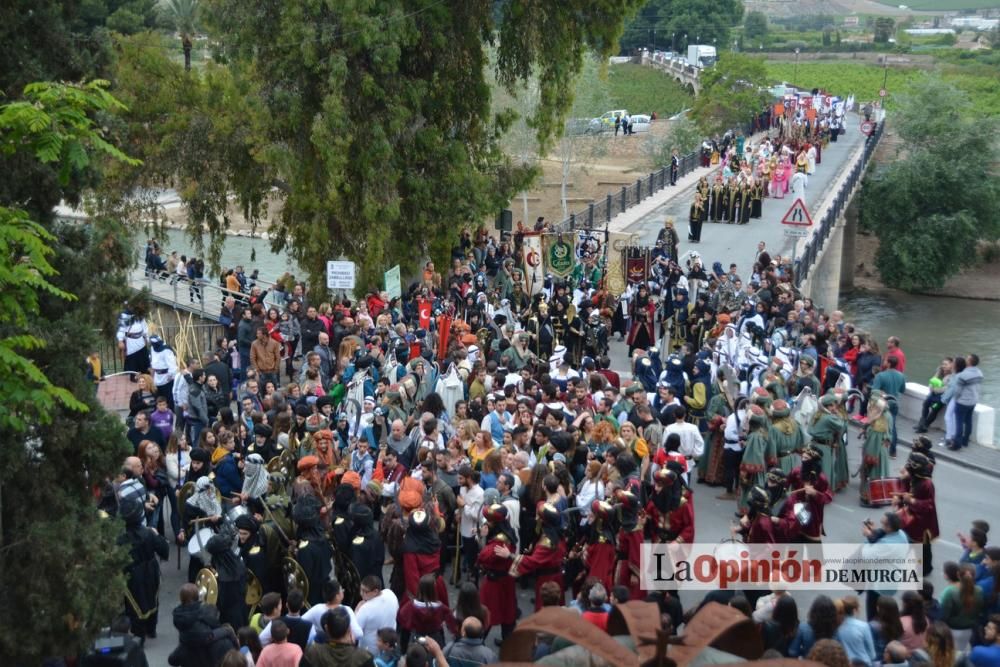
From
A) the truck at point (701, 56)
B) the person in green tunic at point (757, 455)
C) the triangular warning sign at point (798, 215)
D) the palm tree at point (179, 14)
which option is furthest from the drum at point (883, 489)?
the truck at point (701, 56)

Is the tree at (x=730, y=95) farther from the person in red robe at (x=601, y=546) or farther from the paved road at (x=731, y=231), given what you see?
the person in red robe at (x=601, y=546)

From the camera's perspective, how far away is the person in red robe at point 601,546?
11008 mm

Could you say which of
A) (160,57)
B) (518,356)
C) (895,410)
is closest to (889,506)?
(895,410)

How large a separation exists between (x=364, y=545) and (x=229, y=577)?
126 cm

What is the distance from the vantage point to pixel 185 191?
80.1ft

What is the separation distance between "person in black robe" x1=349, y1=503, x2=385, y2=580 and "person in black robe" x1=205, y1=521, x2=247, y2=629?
3.34 feet

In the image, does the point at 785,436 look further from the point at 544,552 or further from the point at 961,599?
the point at 961,599

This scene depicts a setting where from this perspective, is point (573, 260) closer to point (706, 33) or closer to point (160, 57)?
point (160, 57)

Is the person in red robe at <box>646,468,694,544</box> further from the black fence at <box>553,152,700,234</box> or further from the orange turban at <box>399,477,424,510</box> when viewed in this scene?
the black fence at <box>553,152,700,234</box>

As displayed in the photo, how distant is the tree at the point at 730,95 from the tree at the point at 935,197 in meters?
11.9

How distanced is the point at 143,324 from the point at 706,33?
297ft

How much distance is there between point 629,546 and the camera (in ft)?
36.5

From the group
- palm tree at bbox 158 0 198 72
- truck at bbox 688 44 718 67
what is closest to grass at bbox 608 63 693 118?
truck at bbox 688 44 718 67

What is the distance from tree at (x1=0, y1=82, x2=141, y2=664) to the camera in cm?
827
